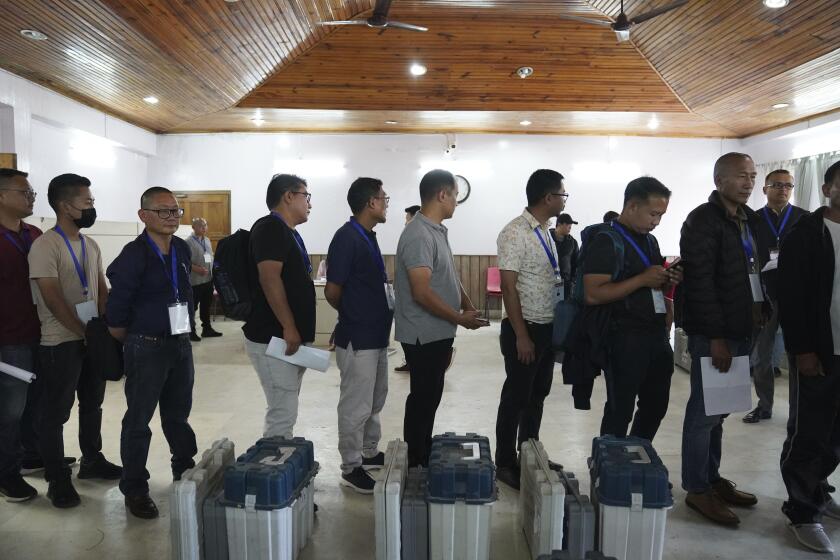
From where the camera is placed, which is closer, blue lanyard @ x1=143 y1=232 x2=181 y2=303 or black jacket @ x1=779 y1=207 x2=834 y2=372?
black jacket @ x1=779 y1=207 x2=834 y2=372

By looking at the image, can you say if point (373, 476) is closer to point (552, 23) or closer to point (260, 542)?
point (260, 542)

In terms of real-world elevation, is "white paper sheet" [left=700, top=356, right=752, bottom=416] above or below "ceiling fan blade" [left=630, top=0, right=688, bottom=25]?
below

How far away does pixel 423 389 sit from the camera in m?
2.86

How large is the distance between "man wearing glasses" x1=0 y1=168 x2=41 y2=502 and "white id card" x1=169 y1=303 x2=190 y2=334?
0.75 meters

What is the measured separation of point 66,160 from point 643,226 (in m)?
8.01

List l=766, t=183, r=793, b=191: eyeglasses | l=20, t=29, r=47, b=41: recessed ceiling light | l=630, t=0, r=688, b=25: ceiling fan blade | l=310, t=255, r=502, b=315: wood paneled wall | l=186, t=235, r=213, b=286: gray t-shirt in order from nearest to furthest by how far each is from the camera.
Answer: l=766, t=183, r=793, b=191: eyeglasses, l=630, t=0, r=688, b=25: ceiling fan blade, l=20, t=29, r=47, b=41: recessed ceiling light, l=186, t=235, r=213, b=286: gray t-shirt, l=310, t=255, r=502, b=315: wood paneled wall

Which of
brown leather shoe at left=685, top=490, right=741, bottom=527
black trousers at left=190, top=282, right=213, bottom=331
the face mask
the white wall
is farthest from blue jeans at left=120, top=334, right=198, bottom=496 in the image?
the white wall

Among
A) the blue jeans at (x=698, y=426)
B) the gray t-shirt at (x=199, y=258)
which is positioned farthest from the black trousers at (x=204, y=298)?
the blue jeans at (x=698, y=426)

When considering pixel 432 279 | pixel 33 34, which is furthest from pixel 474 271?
pixel 432 279

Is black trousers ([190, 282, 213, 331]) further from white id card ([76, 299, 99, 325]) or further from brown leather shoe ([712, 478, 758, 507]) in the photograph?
brown leather shoe ([712, 478, 758, 507])

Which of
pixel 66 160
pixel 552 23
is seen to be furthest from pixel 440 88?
pixel 66 160

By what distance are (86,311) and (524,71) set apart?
625cm

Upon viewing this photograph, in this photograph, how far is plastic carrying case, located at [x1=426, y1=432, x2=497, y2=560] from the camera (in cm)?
202

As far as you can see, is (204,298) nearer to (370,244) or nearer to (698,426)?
(370,244)
